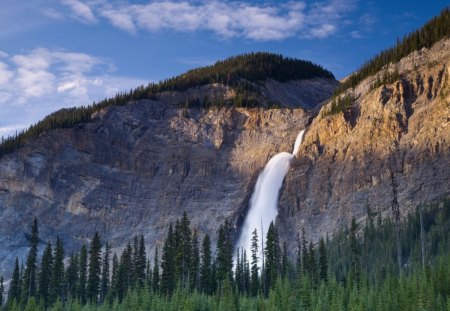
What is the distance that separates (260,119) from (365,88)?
2956 centimetres

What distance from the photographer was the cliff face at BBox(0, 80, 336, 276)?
157837 mm

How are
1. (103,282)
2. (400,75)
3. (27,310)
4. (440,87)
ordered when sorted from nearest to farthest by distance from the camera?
(27,310) → (103,282) → (440,87) → (400,75)

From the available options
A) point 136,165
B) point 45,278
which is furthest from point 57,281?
point 136,165

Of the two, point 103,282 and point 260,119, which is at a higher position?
point 260,119

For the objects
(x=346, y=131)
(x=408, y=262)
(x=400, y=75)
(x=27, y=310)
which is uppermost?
(x=400, y=75)

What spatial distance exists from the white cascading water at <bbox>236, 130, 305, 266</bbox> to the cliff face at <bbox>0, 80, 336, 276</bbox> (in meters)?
2.24

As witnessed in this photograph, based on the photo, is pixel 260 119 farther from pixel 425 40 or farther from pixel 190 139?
pixel 425 40

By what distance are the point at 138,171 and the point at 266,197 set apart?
33.3 metres

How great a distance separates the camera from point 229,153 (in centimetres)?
17525

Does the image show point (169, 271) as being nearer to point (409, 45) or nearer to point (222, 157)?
point (222, 157)

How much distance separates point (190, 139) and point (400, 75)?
5454 cm

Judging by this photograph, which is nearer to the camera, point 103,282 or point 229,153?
point 103,282

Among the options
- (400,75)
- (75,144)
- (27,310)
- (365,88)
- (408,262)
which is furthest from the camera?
(75,144)

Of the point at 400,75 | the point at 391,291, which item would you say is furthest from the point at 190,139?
the point at 391,291
